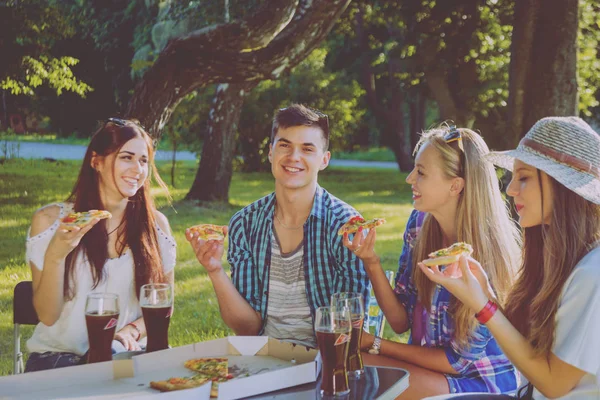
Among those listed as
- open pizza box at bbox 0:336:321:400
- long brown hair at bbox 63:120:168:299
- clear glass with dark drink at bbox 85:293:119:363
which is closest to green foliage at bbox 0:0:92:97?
long brown hair at bbox 63:120:168:299

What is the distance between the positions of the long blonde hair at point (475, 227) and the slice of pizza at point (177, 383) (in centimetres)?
141

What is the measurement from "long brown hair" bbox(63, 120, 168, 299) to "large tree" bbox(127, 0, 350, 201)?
4086 millimetres

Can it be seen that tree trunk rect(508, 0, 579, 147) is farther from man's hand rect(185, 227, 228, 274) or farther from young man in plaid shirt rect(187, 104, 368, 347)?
man's hand rect(185, 227, 228, 274)

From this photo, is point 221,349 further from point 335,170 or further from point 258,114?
point 335,170

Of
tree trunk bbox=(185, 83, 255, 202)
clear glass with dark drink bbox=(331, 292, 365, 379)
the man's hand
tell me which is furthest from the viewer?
tree trunk bbox=(185, 83, 255, 202)

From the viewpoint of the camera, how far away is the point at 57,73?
1452 cm

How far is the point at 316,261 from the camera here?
151 inches

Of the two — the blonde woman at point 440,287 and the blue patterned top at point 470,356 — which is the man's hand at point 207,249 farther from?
the blue patterned top at point 470,356

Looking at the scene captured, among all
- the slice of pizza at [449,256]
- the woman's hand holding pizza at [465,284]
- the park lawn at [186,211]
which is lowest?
the park lawn at [186,211]

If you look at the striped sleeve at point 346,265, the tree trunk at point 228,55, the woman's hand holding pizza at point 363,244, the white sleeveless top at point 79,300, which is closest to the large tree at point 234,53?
the tree trunk at point 228,55

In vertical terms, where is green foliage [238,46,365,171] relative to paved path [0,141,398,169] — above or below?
above

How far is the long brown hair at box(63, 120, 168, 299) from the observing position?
3628 mm

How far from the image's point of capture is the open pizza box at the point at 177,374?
2.38 metres

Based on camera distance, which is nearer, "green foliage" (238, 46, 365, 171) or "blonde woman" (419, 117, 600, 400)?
"blonde woman" (419, 117, 600, 400)
